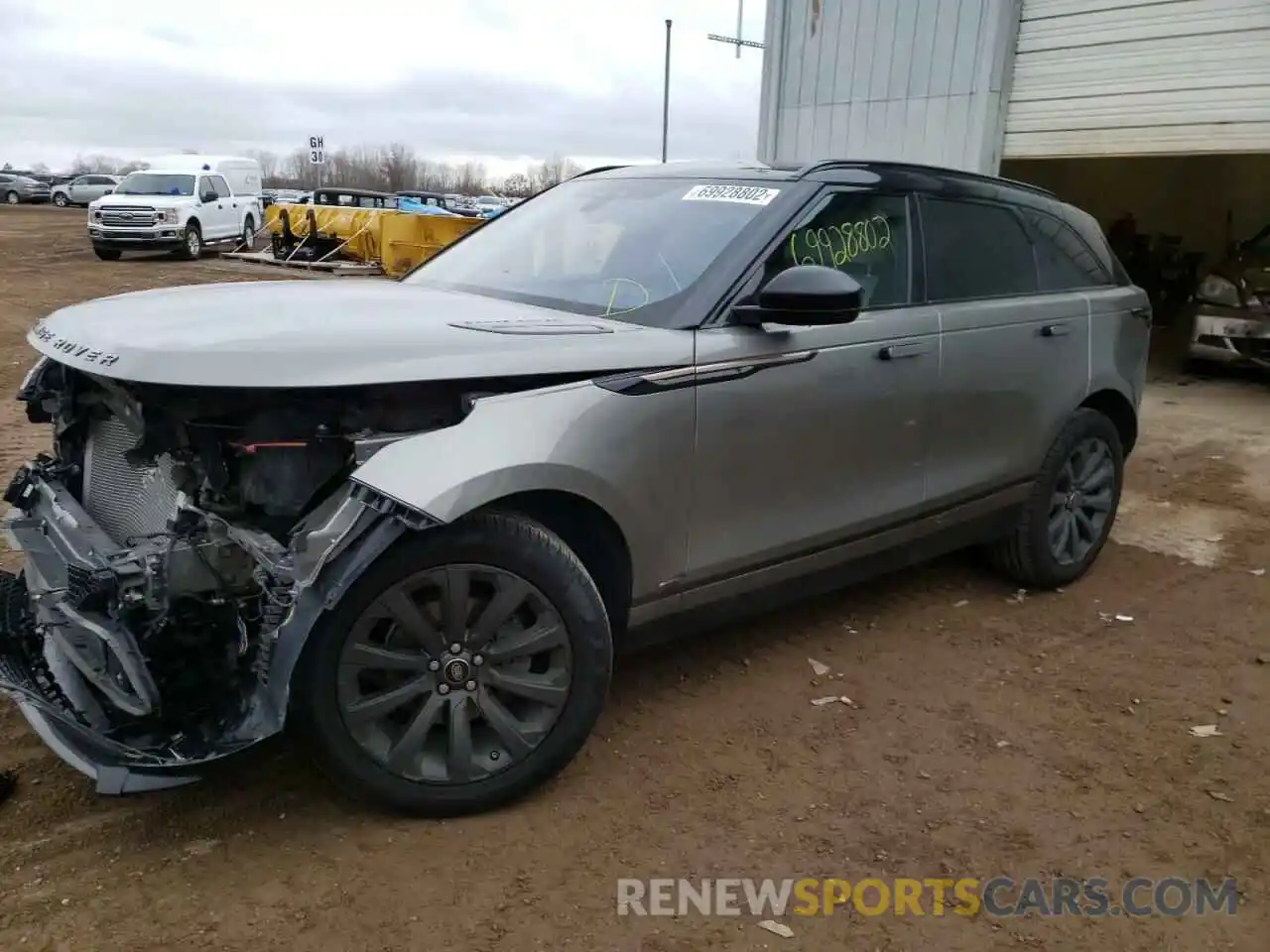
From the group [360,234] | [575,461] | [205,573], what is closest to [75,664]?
[205,573]

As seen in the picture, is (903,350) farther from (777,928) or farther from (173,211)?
(173,211)

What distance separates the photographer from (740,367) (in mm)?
3100

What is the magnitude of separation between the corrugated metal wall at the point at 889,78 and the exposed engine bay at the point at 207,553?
7321mm

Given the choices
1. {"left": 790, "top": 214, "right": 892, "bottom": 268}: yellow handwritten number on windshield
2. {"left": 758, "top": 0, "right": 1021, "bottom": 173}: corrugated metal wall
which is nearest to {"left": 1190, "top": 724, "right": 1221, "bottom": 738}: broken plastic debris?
{"left": 790, "top": 214, "right": 892, "bottom": 268}: yellow handwritten number on windshield

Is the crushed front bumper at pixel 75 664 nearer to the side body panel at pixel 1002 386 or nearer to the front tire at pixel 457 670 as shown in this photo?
the front tire at pixel 457 670

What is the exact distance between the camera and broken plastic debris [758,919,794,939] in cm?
244

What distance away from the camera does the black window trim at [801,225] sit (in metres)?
3.14

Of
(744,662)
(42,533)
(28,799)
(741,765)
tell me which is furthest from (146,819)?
(744,662)

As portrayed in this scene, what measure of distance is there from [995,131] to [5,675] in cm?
975

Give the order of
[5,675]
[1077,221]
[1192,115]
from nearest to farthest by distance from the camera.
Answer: [5,675] → [1077,221] → [1192,115]

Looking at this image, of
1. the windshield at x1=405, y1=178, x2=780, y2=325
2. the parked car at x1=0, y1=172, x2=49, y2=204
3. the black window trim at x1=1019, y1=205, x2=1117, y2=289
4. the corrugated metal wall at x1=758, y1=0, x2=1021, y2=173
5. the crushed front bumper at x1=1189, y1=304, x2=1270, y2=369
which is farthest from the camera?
the parked car at x1=0, y1=172, x2=49, y2=204

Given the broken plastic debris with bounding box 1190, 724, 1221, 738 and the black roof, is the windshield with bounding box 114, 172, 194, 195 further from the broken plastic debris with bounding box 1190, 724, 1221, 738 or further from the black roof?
the broken plastic debris with bounding box 1190, 724, 1221, 738

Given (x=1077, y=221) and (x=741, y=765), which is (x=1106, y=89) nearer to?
(x=1077, y=221)

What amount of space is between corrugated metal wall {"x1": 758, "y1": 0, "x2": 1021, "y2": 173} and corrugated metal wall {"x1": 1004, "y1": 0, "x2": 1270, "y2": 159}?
0.29 metres
